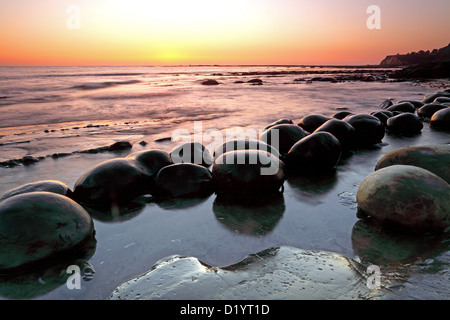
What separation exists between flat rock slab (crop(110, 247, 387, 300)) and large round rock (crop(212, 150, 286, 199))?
3.14 ft

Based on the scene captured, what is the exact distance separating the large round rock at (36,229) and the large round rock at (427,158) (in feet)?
9.46

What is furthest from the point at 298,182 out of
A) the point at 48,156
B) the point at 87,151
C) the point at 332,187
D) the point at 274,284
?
the point at 48,156

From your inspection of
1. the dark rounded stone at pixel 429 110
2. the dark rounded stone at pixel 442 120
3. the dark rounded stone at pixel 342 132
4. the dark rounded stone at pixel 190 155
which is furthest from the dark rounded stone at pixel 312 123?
the dark rounded stone at pixel 429 110

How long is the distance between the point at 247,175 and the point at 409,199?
4.30 feet

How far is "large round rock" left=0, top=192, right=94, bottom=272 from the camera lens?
1.80m

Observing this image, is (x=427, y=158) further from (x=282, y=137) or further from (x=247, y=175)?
(x=282, y=137)

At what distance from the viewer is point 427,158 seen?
277 cm

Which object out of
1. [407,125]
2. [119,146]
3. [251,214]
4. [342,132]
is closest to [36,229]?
[251,214]

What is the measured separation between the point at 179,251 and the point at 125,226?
66cm

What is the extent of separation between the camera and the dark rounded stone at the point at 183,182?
9.59ft

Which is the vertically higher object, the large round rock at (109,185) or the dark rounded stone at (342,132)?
the dark rounded stone at (342,132)

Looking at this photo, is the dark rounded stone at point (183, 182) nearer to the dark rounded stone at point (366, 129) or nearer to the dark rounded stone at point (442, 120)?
the dark rounded stone at point (366, 129)

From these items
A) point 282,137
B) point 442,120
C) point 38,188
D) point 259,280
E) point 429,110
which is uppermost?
point 429,110
